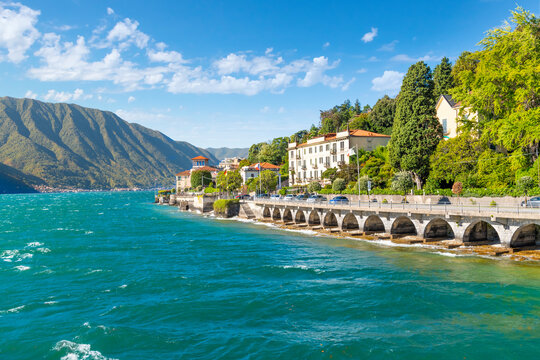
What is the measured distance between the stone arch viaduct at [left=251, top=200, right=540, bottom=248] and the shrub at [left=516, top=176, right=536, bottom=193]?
19.8ft

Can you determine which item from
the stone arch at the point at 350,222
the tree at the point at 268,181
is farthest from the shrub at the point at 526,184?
the tree at the point at 268,181

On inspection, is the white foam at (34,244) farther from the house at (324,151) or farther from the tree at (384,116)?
the tree at (384,116)

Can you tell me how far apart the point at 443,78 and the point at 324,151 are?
1248 inches

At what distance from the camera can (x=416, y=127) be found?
63.4 metres

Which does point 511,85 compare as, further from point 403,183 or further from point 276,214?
point 276,214

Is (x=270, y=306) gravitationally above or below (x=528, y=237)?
below

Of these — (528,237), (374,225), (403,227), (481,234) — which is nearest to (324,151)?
(374,225)

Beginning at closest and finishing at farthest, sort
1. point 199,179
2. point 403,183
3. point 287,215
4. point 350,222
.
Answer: point 350,222
point 403,183
point 287,215
point 199,179

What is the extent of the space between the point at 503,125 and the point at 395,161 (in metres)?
22.6

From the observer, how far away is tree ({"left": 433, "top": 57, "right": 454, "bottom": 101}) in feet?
270

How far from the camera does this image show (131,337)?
20.8 metres

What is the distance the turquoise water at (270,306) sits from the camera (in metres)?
19.1

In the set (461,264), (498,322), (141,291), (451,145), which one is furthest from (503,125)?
(141,291)

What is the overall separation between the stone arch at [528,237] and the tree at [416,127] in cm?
2598
